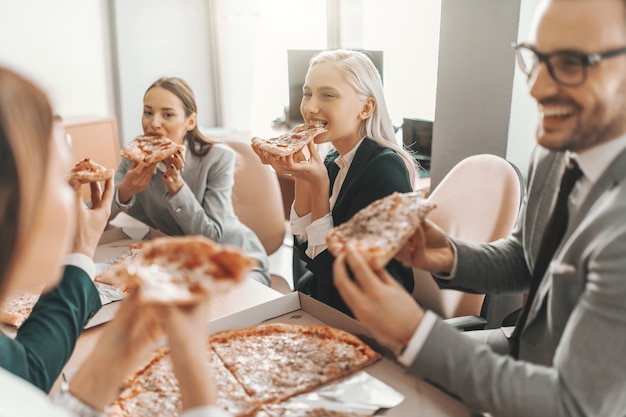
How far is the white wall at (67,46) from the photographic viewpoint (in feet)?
15.0

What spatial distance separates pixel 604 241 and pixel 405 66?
11.1 feet

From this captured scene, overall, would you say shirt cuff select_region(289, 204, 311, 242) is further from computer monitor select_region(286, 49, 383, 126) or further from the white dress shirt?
computer monitor select_region(286, 49, 383, 126)

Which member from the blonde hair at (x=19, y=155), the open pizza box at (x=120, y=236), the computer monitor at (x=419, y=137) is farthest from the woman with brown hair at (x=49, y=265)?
the computer monitor at (x=419, y=137)

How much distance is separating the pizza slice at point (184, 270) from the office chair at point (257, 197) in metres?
1.80

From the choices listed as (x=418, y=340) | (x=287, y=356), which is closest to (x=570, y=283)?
(x=418, y=340)

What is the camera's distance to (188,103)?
2.59 meters

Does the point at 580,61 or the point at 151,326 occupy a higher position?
the point at 580,61

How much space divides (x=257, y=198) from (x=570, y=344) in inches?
82.1

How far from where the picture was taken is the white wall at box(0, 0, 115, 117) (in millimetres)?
4566

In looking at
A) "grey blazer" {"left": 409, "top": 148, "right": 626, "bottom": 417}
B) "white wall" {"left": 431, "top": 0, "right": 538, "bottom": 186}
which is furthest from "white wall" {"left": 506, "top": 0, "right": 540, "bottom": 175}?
"grey blazer" {"left": 409, "top": 148, "right": 626, "bottom": 417}

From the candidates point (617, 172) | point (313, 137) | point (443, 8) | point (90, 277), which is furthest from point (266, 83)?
point (617, 172)

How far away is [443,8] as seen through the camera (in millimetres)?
2797

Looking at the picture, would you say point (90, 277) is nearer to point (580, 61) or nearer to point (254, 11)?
point (580, 61)

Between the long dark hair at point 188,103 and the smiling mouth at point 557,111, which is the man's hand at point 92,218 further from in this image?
the smiling mouth at point 557,111
